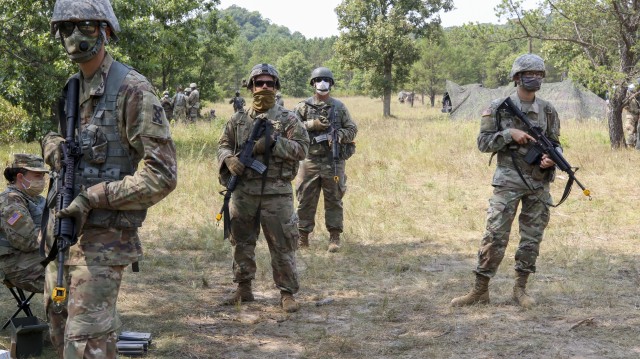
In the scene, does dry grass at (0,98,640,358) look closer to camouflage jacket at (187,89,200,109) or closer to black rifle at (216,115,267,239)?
black rifle at (216,115,267,239)

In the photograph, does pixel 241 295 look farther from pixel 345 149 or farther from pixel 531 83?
pixel 531 83

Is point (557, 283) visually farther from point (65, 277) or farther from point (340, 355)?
point (65, 277)

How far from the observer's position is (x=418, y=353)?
16.2 ft

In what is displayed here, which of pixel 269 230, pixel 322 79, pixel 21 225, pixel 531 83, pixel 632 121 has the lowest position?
pixel 269 230

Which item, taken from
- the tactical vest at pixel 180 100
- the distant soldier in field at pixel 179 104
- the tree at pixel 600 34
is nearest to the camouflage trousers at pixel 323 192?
the tree at pixel 600 34

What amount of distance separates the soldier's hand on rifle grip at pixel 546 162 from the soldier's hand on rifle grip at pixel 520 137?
0.17m

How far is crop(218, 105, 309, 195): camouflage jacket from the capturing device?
5629mm

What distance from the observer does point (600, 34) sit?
14.4 meters

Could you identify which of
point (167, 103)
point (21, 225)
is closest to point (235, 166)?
point (21, 225)

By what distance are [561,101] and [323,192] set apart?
17.8 metres

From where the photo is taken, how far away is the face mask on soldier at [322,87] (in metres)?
7.64

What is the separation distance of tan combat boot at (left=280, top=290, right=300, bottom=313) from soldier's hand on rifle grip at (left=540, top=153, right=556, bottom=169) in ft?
7.91

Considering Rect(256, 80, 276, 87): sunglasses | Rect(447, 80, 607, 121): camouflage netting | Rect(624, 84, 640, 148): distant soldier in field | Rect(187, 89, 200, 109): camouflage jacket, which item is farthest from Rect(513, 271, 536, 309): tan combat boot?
Rect(187, 89, 200, 109): camouflage jacket

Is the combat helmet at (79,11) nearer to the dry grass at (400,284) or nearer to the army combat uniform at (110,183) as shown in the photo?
the army combat uniform at (110,183)
